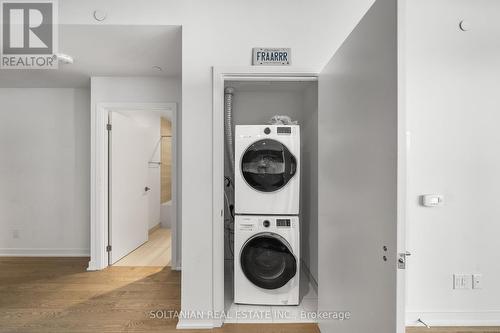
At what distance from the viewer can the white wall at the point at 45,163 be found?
328cm

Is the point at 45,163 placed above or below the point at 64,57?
below

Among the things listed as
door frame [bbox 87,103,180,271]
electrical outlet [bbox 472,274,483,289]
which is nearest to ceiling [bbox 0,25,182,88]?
door frame [bbox 87,103,180,271]

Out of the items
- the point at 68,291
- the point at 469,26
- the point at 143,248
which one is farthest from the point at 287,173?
the point at 143,248

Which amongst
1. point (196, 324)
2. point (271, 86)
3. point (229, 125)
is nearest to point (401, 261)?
point (196, 324)

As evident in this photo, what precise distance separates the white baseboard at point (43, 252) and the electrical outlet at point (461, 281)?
161 inches

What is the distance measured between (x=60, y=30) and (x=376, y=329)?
287 centimetres

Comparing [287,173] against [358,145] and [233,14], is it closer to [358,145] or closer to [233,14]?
[358,145]

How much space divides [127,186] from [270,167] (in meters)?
2.21

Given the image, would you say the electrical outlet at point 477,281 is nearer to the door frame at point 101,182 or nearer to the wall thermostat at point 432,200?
the wall thermostat at point 432,200

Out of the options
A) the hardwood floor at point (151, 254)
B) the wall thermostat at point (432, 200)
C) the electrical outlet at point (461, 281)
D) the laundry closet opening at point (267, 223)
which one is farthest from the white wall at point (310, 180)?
the hardwood floor at point (151, 254)

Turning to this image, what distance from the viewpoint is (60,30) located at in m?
1.88

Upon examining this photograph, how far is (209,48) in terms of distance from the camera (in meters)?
1.85

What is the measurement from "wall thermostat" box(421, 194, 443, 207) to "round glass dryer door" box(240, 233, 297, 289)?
1.14m

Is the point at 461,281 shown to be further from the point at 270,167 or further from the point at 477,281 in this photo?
the point at 270,167
